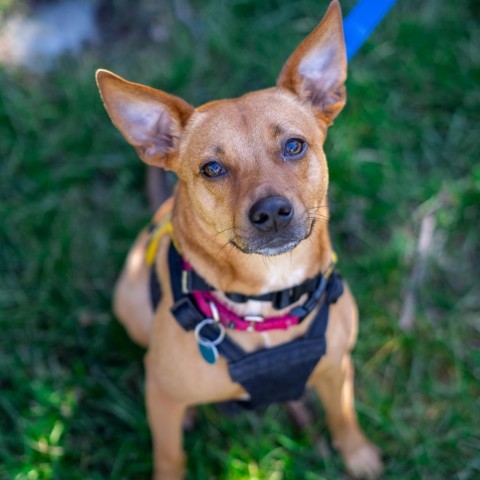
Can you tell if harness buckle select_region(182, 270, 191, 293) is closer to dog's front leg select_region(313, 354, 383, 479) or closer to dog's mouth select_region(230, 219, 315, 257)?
dog's mouth select_region(230, 219, 315, 257)

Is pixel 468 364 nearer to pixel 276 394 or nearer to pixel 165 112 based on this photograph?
pixel 276 394

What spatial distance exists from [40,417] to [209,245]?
183 cm

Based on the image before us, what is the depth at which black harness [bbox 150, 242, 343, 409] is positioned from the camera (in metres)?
2.98

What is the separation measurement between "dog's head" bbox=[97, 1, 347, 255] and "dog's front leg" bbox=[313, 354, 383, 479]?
3.83 feet

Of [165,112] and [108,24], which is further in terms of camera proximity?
[108,24]

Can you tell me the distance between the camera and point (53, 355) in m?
4.33

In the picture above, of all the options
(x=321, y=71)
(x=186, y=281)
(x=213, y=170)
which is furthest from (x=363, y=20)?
(x=186, y=281)

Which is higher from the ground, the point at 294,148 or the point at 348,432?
the point at 294,148

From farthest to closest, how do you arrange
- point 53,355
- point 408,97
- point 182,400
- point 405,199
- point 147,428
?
point 408,97 → point 405,199 → point 53,355 → point 147,428 → point 182,400

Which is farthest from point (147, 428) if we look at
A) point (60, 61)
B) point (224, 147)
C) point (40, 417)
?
point (60, 61)

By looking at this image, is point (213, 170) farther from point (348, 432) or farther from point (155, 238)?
point (348, 432)

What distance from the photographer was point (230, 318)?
301cm

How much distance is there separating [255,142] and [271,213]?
38 centimetres

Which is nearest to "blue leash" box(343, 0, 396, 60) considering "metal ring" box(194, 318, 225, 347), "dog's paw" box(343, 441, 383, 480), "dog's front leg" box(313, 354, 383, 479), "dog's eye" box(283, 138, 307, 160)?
"dog's eye" box(283, 138, 307, 160)
